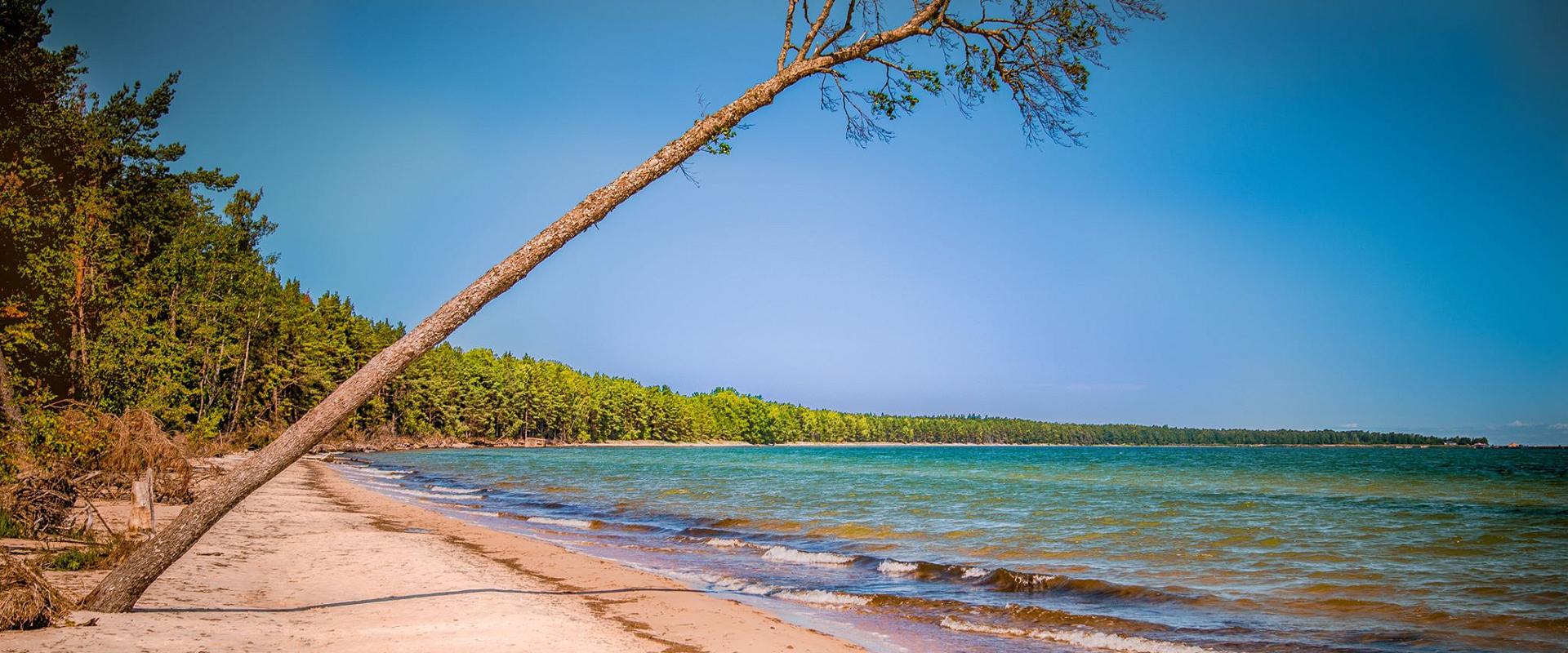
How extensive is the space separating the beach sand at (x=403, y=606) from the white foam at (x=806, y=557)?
3588 millimetres

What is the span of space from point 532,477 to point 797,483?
46.9ft

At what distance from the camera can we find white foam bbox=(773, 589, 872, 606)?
11172mm

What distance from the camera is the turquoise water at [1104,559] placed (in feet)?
32.2

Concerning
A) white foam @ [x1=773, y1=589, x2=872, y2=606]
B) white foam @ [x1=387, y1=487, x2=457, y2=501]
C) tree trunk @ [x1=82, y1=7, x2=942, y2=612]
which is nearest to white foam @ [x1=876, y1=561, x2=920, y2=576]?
white foam @ [x1=773, y1=589, x2=872, y2=606]

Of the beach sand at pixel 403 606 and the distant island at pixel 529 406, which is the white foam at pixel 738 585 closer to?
the beach sand at pixel 403 606

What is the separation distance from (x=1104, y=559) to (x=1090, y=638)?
20.9 feet

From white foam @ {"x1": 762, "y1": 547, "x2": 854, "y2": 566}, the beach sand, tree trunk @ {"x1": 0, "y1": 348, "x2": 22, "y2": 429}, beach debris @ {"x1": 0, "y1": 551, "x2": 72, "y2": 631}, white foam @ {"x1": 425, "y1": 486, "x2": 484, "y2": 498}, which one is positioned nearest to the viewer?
beach debris @ {"x1": 0, "y1": 551, "x2": 72, "y2": 631}

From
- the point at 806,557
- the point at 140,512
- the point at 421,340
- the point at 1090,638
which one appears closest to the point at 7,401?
the point at 140,512

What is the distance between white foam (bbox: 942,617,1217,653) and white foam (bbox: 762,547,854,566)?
201 inches

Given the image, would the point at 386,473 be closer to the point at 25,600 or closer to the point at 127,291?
the point at 127,291

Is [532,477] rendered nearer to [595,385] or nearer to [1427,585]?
[1427,585]

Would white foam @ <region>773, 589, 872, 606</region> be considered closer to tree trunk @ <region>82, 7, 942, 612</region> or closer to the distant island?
tree trunk @ <region>82, 7, 942, 612</region>

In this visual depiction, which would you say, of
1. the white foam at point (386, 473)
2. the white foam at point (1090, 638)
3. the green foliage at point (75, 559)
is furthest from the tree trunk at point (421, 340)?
the white foam at point (386, 473)

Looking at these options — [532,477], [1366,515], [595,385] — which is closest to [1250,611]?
[1366,515]
